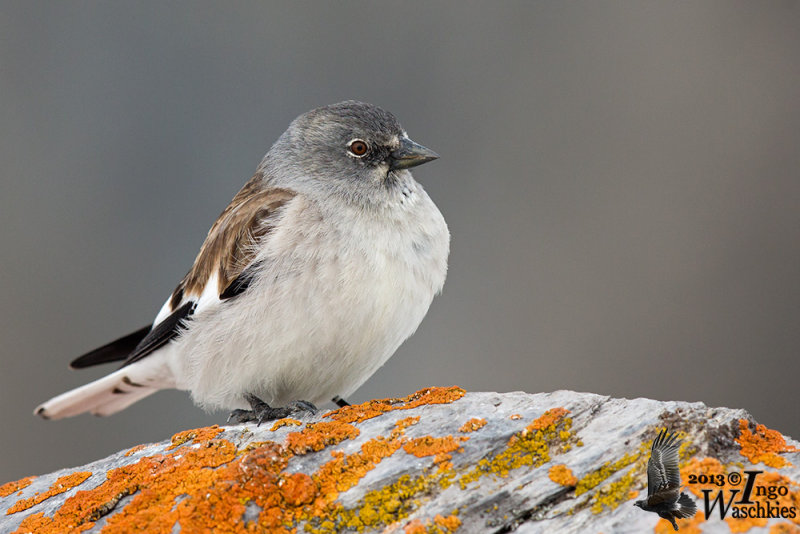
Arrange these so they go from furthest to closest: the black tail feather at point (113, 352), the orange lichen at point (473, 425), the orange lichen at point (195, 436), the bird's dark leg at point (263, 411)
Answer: the black tail feather at point (113, 352) < the bird's dark leg at point (263, 411) < the orange lichen at point (195, 436) < the orange lichen at point (473, 425)

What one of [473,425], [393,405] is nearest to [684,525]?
[473,425]

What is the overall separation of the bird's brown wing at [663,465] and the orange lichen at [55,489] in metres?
2.38

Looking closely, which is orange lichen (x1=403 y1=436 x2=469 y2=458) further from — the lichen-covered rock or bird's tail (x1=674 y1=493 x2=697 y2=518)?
bird's tail (x1=674 y1=493 x2=697 y2=518)

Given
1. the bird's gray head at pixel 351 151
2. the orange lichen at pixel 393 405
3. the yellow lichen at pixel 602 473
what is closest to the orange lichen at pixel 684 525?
the yellow lichen at pixel 602 473

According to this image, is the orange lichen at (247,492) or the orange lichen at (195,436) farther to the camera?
the orange lichen at (195,436)

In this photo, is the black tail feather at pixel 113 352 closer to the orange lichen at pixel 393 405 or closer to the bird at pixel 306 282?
the bird at pixel 306 282

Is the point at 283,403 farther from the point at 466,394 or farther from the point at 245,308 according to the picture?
the point at 466,394

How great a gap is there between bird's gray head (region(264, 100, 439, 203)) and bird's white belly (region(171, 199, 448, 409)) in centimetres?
51

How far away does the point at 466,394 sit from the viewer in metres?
3.44

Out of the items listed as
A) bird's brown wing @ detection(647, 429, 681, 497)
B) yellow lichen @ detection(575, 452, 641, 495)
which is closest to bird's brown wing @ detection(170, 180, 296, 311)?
yellow lichen @ detection(575, 452, 641, 495)

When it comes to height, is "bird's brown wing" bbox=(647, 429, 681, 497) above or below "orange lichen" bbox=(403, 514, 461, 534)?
above

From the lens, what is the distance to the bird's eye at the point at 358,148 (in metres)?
4.61

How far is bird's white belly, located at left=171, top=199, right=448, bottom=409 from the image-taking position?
12.6 ft

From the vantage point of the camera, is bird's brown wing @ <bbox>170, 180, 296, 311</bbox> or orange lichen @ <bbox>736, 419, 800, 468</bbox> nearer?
orange lichen @ <bbox>736, 419, 800, 468</bbox>
